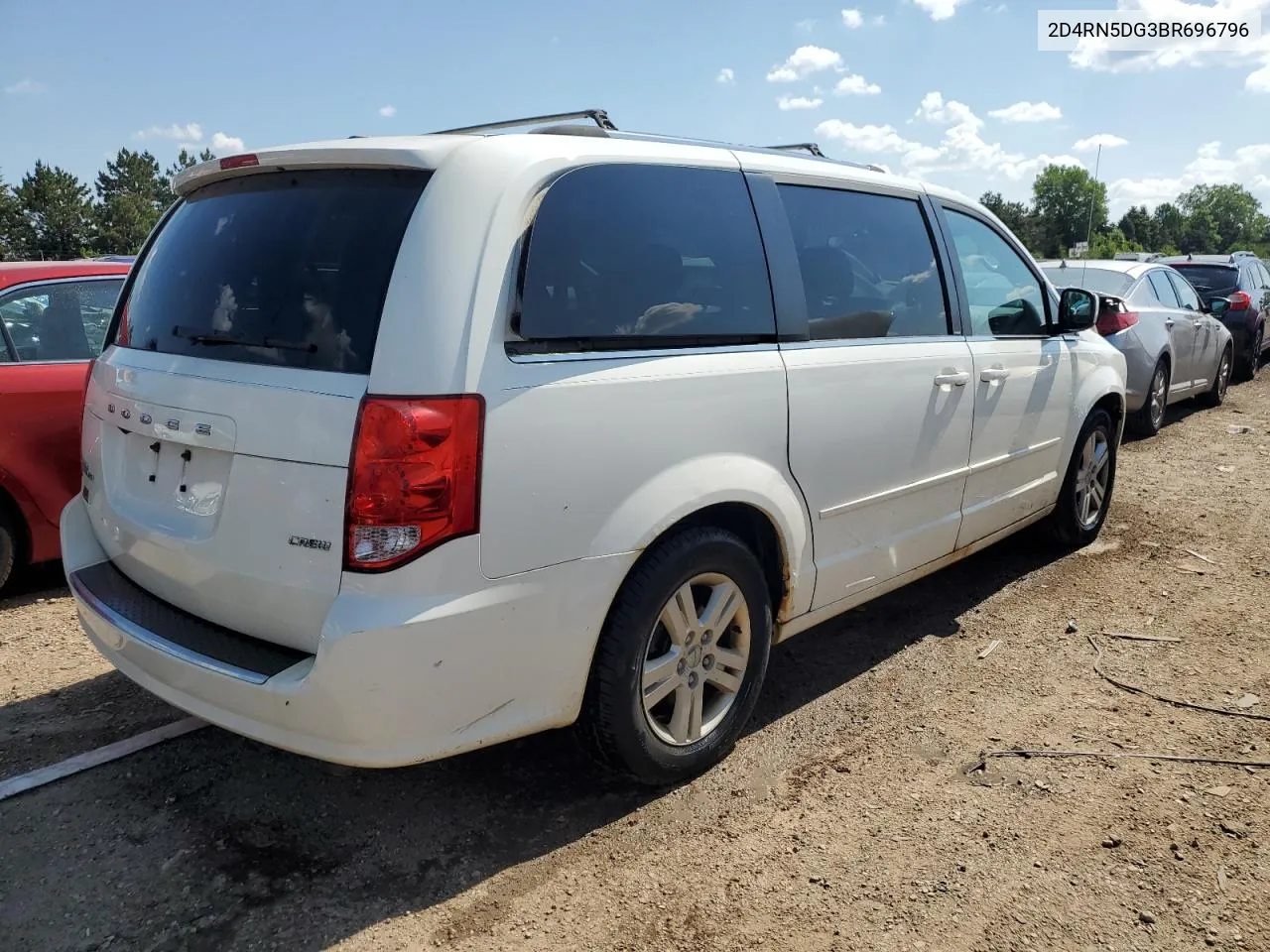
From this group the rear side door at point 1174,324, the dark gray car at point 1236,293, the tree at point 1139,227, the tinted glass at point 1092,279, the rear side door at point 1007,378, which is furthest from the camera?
the tree at point 1139,227

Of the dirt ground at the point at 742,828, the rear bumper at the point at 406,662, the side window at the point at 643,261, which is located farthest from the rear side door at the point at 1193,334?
the rear bumper at the point at 406,662

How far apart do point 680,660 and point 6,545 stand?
3.52 metres

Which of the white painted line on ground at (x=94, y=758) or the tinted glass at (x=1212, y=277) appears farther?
the tinted glass at (x=1212, y=277)

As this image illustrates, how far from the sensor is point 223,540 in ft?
8.30

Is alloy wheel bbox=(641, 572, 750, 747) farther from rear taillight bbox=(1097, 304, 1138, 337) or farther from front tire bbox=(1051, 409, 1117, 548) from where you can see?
rear taillight bbox=(1097, 304, 1138, 337)

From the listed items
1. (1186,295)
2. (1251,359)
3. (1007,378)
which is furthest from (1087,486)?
(1251,359)

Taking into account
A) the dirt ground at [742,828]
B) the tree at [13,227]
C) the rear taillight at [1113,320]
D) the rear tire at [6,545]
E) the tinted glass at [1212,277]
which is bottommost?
the dirt ground at [742,828]

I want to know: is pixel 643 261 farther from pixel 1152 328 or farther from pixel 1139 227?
pixel 1139 227

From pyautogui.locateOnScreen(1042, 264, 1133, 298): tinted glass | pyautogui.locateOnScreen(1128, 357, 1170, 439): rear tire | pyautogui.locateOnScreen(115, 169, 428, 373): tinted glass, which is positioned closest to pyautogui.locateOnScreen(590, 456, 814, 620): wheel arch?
pyautogui.locateOnScreen(115, 169, 428, 373): tinted glass

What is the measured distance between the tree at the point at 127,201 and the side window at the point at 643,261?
11768cm

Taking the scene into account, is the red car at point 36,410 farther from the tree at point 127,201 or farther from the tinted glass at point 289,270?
the tree at point 127,201

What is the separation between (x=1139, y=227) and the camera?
452ft

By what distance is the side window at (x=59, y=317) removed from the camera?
4.78 m

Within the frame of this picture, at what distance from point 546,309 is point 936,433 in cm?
194
